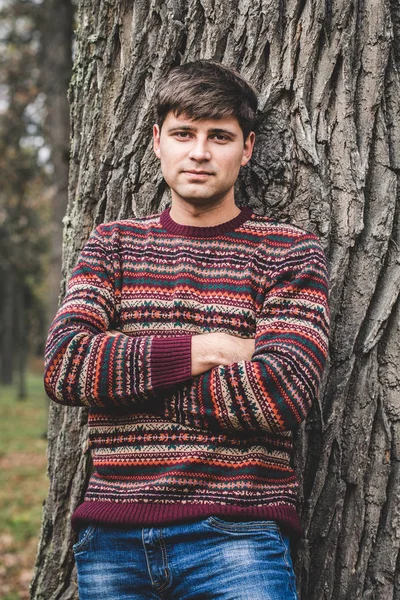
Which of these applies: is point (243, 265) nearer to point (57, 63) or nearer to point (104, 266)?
point (104, 266)

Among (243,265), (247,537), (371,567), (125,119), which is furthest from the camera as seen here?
(125,119)

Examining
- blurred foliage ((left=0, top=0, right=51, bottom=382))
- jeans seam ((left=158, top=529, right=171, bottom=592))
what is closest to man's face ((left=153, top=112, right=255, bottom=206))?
jeans seam ((left=158, top=529, right=171, bottom=592))

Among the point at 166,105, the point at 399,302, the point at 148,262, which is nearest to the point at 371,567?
the point at 399,302

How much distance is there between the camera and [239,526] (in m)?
2.21

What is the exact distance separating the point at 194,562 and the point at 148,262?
1157 millimetres

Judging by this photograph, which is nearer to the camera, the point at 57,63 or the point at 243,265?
the point at 243,265

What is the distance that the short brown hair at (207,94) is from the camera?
8.38ft

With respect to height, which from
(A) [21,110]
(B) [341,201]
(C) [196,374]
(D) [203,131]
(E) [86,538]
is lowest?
(E) [86,538]

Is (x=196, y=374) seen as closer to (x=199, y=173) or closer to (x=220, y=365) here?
(x=220, y=365)

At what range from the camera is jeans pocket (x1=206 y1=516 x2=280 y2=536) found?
2.20 meters

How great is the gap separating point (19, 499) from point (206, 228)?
6.19m

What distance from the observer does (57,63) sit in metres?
9.24

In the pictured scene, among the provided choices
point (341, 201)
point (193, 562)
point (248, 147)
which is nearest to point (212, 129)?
point (248, 147)

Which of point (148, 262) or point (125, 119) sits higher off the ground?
point (125, 119)
